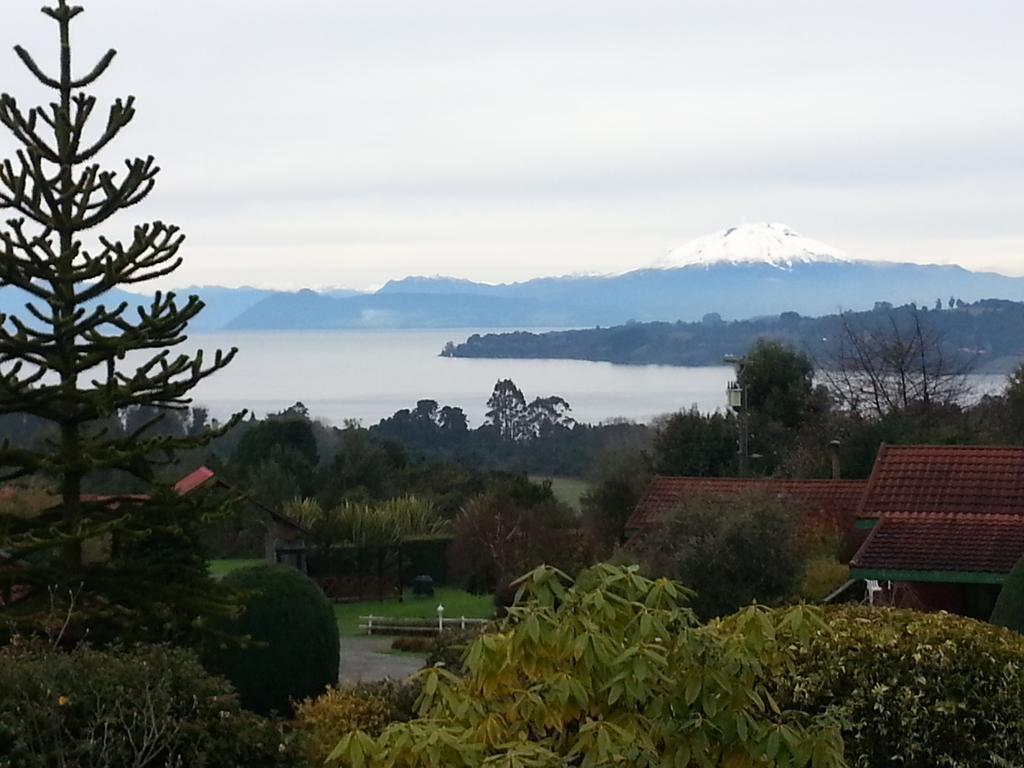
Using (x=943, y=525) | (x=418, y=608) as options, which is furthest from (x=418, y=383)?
(x=943, y=525)

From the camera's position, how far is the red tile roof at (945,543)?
16.3 m

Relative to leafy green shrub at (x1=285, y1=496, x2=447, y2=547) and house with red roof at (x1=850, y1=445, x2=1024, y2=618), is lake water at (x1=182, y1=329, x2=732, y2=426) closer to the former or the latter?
leafy green shrub at (x1=285, y1=496, x2=447, y2=547)

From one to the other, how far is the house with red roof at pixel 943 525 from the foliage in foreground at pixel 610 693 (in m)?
11.4

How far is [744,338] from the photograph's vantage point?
86.0 meters

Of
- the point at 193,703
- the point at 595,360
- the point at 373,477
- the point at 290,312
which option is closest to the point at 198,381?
the point at 193,703

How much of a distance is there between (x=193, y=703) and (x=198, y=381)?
16.1ft

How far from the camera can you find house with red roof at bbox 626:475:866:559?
872 inches

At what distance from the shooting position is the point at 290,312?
16688cm

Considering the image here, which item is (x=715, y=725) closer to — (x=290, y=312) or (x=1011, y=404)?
(x=1011, y=404)

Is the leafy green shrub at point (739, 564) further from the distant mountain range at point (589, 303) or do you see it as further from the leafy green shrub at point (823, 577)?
the distant mountain range at point (589, 303)

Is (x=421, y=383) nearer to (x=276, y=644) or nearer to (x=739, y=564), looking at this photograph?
(x=739, y=564)

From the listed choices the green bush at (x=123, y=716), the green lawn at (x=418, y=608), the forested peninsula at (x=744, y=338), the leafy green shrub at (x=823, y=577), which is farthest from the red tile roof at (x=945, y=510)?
the forested peninsula at (x=744, y=338)

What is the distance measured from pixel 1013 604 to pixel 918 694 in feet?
15.0

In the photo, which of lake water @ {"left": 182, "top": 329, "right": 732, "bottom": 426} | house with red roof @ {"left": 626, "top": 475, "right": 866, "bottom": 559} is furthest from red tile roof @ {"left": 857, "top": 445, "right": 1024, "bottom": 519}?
lake water @ {"left": 182, "top": 329, "right": 732, "bottom": 426}
